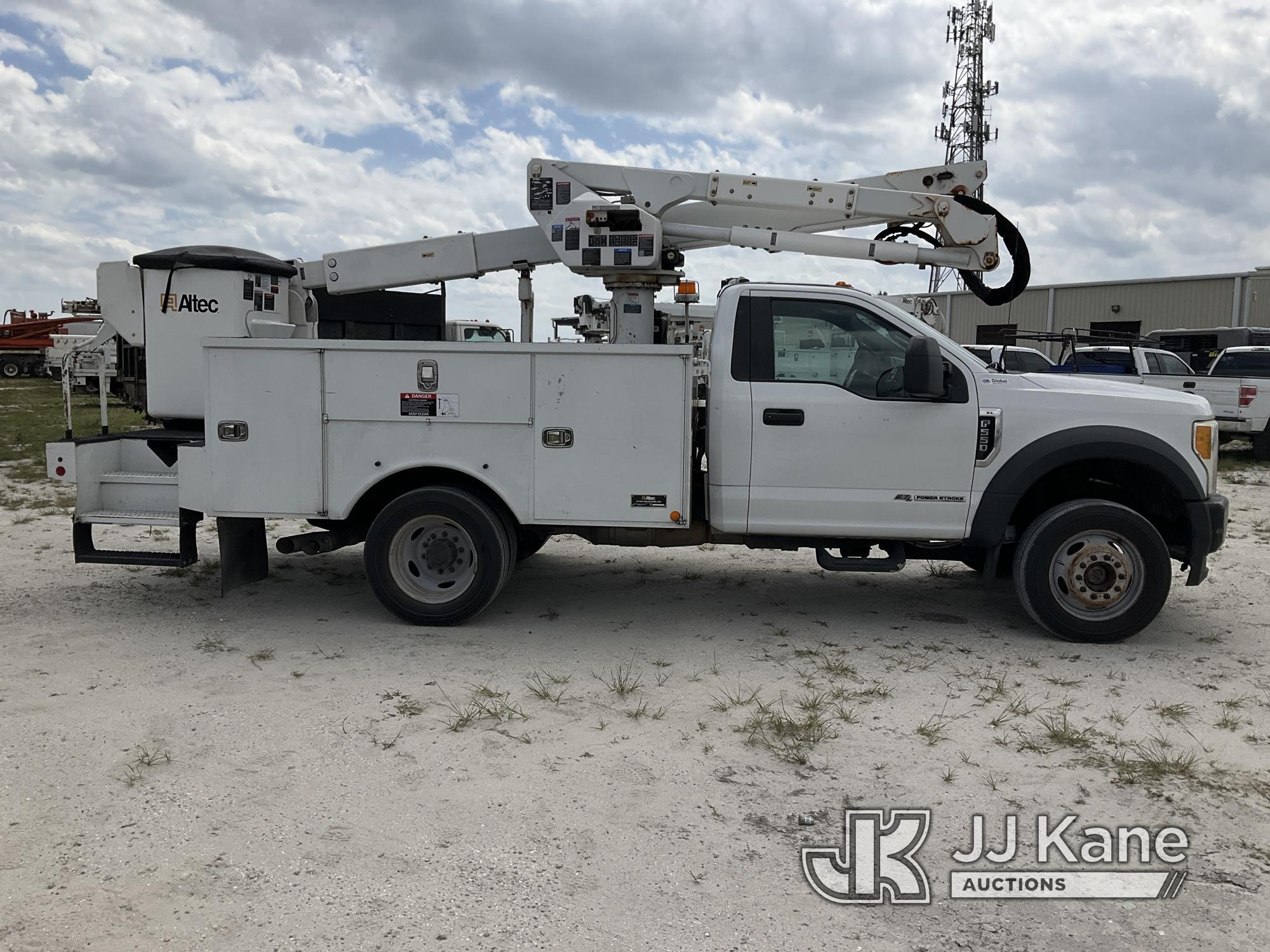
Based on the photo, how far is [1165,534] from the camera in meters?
6.40

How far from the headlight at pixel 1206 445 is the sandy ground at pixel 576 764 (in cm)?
106

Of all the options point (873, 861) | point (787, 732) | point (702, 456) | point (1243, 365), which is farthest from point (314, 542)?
point (1243, 365)

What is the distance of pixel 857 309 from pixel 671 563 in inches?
126

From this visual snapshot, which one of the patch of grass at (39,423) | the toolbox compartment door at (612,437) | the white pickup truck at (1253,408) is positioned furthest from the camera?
the white pickup truck at (1253,408)

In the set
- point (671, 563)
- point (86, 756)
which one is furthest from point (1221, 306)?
point (86, 756)

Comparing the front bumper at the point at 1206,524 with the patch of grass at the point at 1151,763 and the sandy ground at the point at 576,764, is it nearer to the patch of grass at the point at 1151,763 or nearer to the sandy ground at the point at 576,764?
the sandy ground at the point at 576,764

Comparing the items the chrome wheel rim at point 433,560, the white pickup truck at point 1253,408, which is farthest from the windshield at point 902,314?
the white pickup truck at point 1253,408

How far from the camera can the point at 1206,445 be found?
6051mm

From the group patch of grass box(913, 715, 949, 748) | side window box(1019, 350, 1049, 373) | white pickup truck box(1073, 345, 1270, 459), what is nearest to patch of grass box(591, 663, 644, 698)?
patch of grass box(913, 715, 949, 748)

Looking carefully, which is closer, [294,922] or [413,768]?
[294,922]

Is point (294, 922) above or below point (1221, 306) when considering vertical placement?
below

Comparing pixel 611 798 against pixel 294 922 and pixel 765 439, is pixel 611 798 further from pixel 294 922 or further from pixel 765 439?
pixel 765 439

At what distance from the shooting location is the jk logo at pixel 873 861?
335 cm

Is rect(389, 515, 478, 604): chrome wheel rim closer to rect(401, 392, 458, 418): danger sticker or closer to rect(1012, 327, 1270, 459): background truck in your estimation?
rect(401, 392, 458, 418): danger sticker
